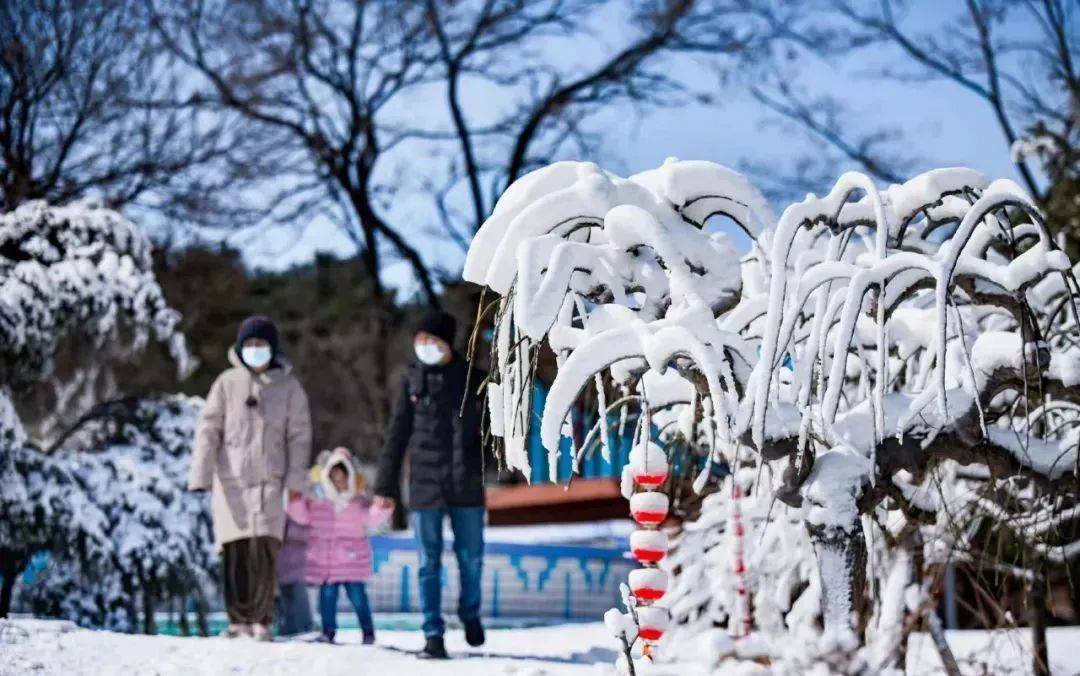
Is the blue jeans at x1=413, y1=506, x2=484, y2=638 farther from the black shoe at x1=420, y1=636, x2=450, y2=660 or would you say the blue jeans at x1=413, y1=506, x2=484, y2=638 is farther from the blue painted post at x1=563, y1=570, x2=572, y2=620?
the blue painted post at x1=563, y1=570, x2=572, y2=620

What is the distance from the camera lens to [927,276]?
430 cm

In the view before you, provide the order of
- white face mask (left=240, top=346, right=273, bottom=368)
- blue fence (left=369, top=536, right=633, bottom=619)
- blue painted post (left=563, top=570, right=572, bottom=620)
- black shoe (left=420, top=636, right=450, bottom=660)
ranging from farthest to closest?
1. blue painted post (left=563, top=570, right=572, bottom=620)
2. blue fence (left=369, top=536, right=633, bottom=619)
3. white face mask (left=240, top=346, right=273, bottom=368)
4. black shoe (left=420, top=636, right=450, bottom=660)

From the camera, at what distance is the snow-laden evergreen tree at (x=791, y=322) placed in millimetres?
4129

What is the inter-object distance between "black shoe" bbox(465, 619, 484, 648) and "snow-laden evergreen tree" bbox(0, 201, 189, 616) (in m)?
3.87

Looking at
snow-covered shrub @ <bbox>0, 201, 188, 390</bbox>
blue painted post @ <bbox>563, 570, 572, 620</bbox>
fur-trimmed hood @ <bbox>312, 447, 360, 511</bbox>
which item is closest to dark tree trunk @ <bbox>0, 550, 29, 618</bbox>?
snow-covered shrub @ <bbox>0, 201, 188, 390</bbox>

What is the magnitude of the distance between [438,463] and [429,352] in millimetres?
647

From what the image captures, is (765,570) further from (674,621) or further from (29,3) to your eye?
(29,3)

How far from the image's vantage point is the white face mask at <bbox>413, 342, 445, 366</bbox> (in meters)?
7.66

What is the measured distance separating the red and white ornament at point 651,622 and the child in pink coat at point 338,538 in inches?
155

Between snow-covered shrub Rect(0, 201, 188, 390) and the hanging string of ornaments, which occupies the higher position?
snow-covered shrub Rect(0, 201, 188, 390)

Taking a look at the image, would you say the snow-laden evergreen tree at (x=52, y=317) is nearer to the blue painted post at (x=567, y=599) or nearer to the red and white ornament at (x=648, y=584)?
the blue painted post at (x=567, y=599)

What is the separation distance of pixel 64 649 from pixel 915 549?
13.2 ft

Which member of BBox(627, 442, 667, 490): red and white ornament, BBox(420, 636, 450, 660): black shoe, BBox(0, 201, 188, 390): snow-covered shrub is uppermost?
BBox(0, 201, 188, 390): snow-covered shrub

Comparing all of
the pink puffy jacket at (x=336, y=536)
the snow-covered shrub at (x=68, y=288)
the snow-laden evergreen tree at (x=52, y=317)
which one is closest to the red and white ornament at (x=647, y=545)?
the pink puffy jacket at (x=336, y=536)
